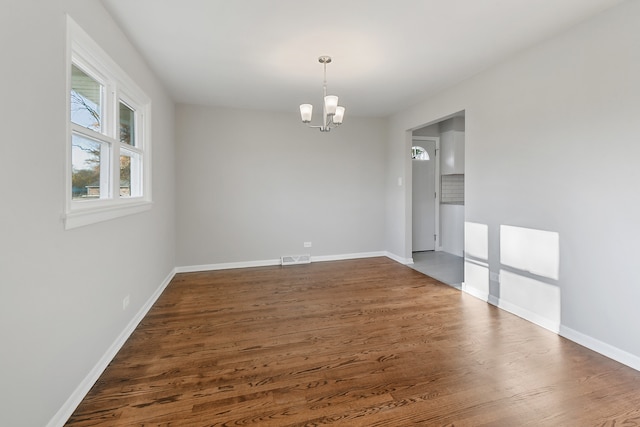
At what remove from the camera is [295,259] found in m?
5.31

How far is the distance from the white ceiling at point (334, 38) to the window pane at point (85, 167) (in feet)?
3.51

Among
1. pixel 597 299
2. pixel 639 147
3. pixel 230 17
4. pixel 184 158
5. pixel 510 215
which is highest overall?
pixel 230 17

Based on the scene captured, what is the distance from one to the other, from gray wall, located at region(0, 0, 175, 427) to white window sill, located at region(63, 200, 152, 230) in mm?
54

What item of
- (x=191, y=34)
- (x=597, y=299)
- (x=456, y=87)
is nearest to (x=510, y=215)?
(x=597, y=299)

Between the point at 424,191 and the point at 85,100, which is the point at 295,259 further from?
the point at 85,100

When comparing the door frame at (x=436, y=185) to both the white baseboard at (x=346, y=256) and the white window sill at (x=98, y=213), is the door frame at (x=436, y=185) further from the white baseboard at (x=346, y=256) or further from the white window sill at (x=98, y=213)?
the white window sill at (x=98, y=213)

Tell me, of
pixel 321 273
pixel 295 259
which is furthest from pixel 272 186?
pixel 321 273

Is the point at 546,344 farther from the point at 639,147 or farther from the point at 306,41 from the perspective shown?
the point at 306,41

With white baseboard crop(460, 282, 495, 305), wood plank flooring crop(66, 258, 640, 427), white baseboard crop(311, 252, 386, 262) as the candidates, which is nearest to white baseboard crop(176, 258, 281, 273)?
white baseboard crop(311, 252, 386, 262)

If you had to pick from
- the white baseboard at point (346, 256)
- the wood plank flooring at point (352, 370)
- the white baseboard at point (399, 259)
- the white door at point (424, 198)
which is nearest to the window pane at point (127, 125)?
the wood plank flooring at point (352, 370)

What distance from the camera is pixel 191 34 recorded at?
A: 269cm

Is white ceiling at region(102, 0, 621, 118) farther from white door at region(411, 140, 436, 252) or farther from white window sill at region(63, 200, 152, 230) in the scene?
white door at region(411, 140, 436, 252)

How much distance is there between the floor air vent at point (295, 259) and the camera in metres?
5.27

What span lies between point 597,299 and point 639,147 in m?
1.20
